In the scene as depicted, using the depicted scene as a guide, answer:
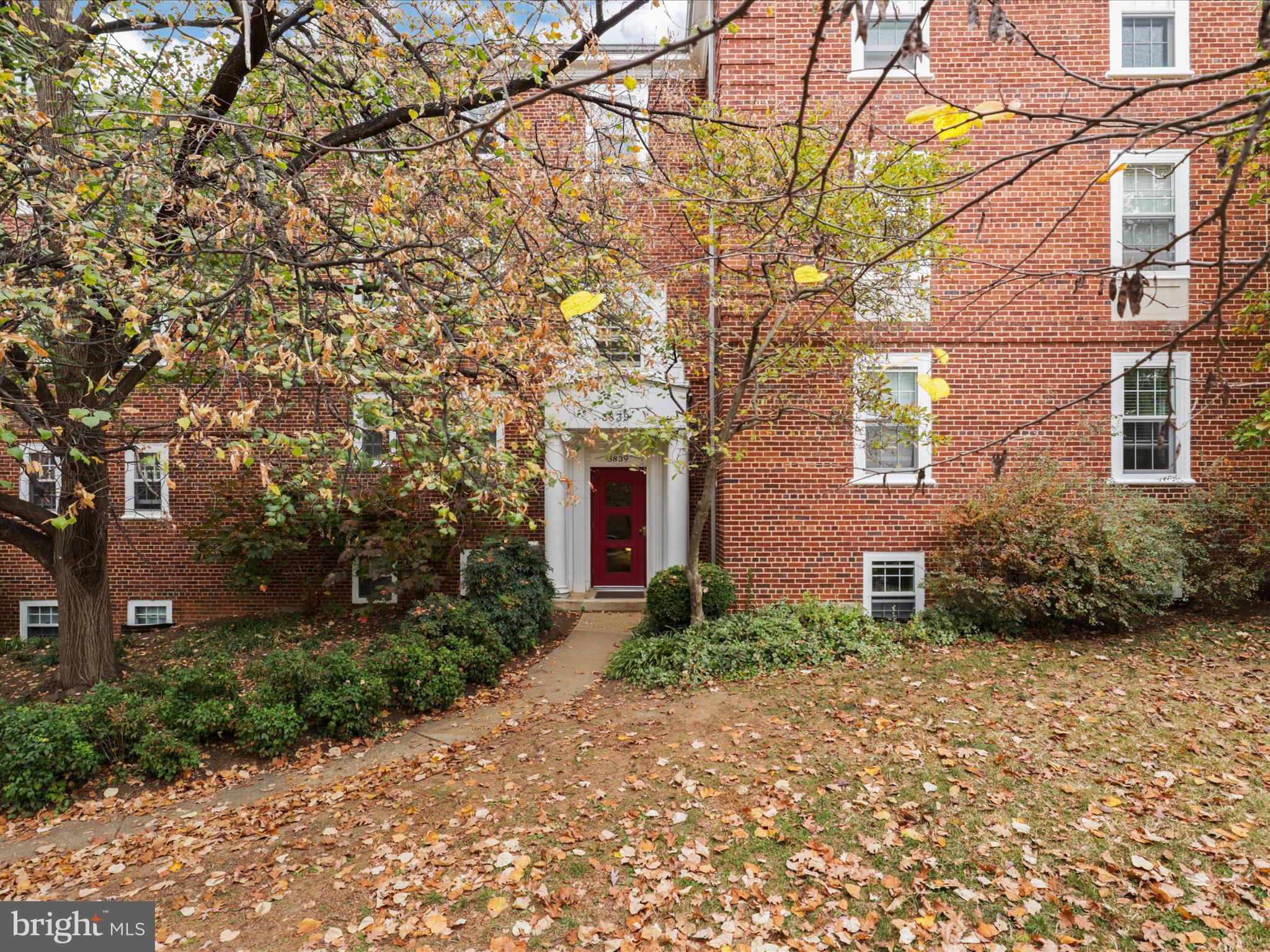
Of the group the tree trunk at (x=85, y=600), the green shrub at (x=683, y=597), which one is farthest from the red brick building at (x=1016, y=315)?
the tree trunk at (x=85, y=600)

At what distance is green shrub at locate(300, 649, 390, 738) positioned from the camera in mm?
6520

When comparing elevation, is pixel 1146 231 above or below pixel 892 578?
above

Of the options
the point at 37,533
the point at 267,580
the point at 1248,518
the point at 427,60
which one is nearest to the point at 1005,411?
the point at 1248,518

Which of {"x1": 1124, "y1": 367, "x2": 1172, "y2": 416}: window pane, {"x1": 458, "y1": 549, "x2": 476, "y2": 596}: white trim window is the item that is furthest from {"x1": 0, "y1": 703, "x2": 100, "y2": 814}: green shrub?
{"x1": 1124, "y1": 367, "x2": 1172, "y2": 416}: window pane

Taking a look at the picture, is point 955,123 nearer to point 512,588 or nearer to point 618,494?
point 512,588

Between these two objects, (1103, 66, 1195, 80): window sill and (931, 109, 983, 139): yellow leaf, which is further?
(1103, 66, 1195, 80): window sill

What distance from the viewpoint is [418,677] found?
711 cm

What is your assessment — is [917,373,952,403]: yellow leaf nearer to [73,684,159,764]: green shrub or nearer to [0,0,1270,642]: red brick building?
[0,0,1270,642]: red brick building

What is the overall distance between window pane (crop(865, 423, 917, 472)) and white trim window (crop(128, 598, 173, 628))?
1184 centimetres

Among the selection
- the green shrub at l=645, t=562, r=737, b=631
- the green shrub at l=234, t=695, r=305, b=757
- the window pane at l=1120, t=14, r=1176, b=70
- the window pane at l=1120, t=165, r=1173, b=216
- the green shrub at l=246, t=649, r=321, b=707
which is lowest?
the green shrub at l=234, t=695, r=305, b=757

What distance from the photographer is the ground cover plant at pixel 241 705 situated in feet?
18.9

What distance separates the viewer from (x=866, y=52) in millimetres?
9484

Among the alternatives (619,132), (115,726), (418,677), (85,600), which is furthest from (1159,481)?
(85,600)

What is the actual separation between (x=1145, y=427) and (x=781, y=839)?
8739 millimetres
